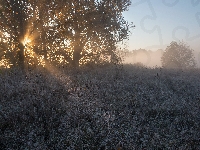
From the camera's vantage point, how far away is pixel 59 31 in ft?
50.1

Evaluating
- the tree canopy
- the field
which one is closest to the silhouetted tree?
the tree canopy

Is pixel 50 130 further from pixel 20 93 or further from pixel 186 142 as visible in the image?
pixel 186 142

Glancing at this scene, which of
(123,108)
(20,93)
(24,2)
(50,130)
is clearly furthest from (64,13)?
(50,130)

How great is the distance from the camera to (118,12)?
776 inches

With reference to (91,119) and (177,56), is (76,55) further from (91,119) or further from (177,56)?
(177,56)

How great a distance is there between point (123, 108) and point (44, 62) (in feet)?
31.6

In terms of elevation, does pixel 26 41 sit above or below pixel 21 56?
above

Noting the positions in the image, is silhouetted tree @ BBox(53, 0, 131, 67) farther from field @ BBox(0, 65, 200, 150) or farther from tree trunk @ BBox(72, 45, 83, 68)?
field @ BBox(0, 65, 200, 150)

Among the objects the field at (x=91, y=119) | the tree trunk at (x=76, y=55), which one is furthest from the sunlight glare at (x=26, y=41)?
the tree trunk at (x=76, y=55)

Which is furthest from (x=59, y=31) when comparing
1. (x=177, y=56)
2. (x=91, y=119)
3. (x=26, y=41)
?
(x=177, y=56)

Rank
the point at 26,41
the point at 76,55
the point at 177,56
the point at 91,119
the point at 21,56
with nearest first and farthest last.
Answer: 1. the point at 91,119
2. the point at 21,56
3. the point at 26,41
4. the point at 76,55
5. the point at 177,56

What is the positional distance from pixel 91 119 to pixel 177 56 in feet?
195

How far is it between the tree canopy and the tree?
144 ft

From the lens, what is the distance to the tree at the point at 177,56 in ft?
196
